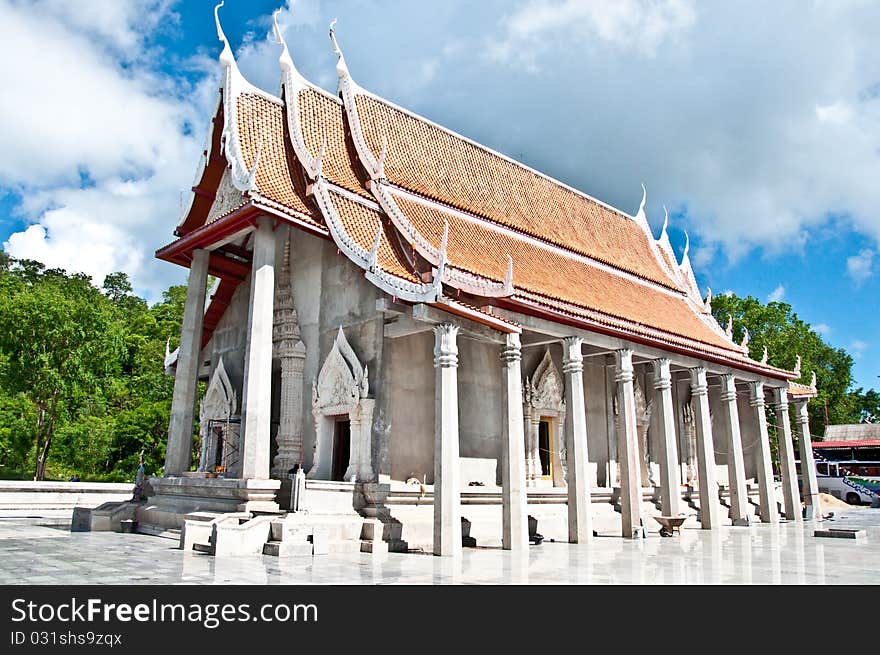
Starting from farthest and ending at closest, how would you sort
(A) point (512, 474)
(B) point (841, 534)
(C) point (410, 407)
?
(B) point (841, 534) → (C) point (410, 407) → (A) point (512, 474)

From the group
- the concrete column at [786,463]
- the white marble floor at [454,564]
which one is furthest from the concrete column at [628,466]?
the concrete column at [786,463]

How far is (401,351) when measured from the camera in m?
12.2

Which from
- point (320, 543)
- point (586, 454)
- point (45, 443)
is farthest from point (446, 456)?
point (45, 443)

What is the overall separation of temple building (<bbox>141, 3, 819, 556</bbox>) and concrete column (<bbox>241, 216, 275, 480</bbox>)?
3 centimetres

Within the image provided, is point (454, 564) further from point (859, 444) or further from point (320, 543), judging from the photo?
point (859, 444)

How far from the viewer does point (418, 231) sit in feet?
43.3

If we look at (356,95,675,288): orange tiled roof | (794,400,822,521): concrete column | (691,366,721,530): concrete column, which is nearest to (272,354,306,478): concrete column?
(356,95,675,288): orange tiled roof

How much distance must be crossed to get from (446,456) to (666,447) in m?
6.96

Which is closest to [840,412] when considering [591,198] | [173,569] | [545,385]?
[591,198]

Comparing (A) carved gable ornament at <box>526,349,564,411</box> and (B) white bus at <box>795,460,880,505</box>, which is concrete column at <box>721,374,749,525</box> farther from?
(B) white bus at <box>795,460,880,505</box>

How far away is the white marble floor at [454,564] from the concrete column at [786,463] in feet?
25.0

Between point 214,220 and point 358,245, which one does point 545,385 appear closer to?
point 358,245
